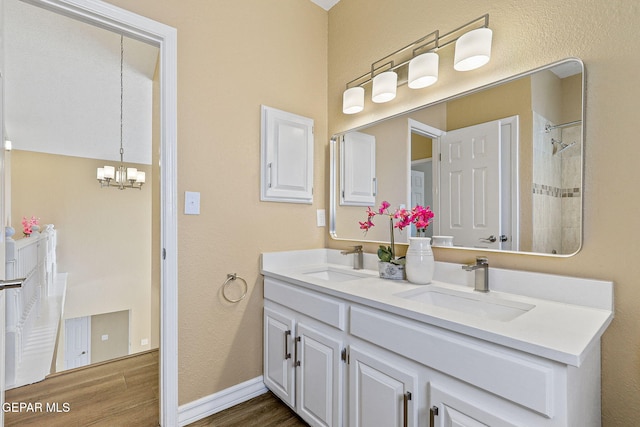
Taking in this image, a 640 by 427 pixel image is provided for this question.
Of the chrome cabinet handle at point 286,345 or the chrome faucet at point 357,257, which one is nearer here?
the chrome cabinet handle at point 286,345

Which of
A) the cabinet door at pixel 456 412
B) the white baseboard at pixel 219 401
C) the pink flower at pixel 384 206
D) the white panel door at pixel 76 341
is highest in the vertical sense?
the pink flower at pixel 384 206

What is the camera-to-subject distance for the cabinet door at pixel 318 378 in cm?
137

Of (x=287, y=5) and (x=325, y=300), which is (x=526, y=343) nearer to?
(x=325, y=300)

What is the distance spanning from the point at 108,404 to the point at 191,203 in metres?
1.33

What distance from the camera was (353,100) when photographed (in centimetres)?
200

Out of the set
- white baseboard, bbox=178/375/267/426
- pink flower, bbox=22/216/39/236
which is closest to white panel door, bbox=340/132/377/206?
white baseboard, bbox=178/375/267/426

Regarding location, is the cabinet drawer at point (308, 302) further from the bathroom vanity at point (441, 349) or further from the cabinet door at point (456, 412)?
the cabinet door at point (456, 412)

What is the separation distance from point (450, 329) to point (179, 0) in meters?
2.02

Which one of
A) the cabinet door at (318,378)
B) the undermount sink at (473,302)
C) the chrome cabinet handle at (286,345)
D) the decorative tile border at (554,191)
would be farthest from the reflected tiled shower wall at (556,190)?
the chrome cabinet handle at (286,345)

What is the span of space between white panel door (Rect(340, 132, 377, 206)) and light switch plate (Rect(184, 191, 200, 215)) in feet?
3.14

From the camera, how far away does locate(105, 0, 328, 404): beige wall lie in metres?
1.67

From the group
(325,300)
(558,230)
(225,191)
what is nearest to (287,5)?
(225,191)

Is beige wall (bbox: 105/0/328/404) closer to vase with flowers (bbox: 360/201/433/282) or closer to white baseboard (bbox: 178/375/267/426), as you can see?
white baseboard (bbox: 178/375/267/426)

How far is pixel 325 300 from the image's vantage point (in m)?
1.44
